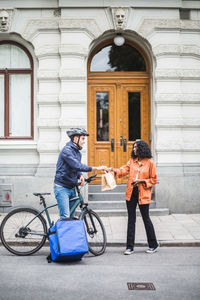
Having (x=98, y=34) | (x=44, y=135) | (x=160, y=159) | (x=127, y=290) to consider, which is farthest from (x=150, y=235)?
(x=98, y=34)

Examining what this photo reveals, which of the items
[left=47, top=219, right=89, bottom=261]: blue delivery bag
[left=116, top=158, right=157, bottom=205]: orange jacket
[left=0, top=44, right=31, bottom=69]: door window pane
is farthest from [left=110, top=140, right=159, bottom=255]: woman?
[left=0, top=44, right=31, bottom=69]: door window pane

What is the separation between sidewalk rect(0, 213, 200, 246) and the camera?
7.05 meters

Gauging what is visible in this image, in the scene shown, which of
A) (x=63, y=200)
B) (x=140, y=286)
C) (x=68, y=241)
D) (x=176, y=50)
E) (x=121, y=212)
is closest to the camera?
(x=140, y=286)

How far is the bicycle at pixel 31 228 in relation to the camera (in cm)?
620

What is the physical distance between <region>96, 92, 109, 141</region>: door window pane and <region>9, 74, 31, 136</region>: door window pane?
1920mm

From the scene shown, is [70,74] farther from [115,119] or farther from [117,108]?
[115,119]

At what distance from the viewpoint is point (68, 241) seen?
5676 millimetres

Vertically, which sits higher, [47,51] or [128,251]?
[47,51]

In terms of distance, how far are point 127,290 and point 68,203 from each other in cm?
199

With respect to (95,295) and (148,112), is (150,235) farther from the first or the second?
(148,112)

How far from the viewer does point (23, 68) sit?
416 inches

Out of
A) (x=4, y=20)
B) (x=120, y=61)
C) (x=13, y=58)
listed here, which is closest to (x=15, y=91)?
(x=13, y=58)

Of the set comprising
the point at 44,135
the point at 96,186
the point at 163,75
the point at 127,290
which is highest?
the point at 163,75

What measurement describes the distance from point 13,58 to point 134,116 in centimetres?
375
